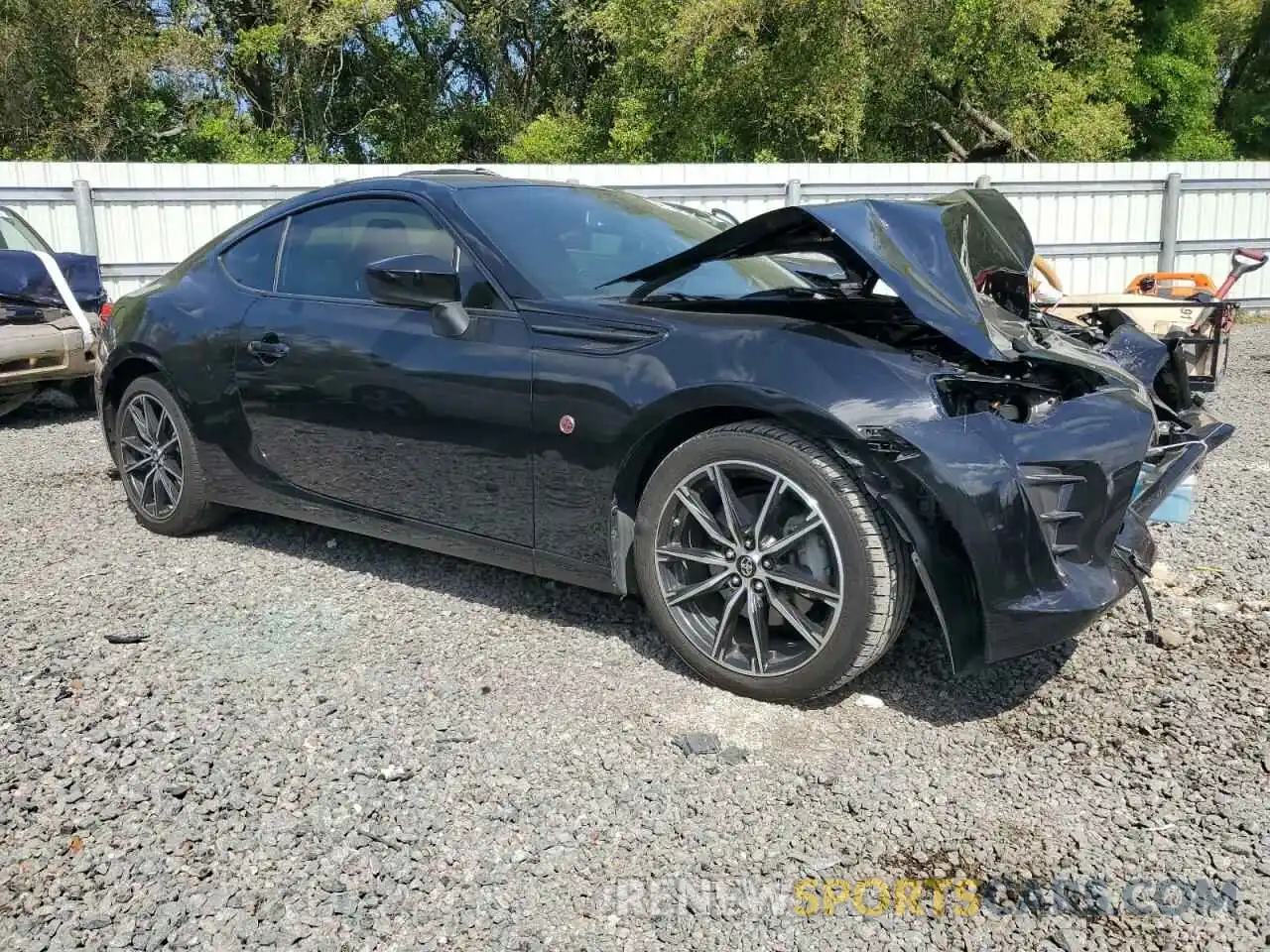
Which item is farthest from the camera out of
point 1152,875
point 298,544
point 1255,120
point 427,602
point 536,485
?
point 1255,120

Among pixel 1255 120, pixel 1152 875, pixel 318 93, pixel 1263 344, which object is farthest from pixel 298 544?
pixel 1255 120

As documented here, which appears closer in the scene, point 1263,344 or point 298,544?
point 298,544

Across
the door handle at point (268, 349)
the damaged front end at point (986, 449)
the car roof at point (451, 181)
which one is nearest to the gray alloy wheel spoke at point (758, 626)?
the damaged front end at point (986, 449)

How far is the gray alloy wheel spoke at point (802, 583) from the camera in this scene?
286 cm

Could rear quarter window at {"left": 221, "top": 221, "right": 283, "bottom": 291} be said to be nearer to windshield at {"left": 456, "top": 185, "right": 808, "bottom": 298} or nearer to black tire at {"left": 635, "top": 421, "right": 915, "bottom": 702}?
windshield at {"left": 456, "top": 185, "right": 808, "bottom": 298}

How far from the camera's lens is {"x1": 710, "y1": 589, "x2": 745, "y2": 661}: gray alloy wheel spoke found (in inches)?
120

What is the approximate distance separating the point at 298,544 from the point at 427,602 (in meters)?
1.06

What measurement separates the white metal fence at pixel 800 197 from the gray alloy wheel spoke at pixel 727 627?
32.3 ft

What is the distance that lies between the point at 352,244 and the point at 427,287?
692mm

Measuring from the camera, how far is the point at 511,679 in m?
3.26

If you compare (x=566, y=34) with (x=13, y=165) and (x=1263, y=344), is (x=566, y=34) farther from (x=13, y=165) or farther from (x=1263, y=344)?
(x=1263, y=344)

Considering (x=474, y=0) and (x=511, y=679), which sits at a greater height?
(x=474, y=0)

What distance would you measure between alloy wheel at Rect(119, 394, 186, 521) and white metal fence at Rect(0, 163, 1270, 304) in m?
7.31

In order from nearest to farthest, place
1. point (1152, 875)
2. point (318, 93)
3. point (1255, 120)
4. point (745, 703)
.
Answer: point (1152, 875)
point (745, 703)
point (318, 93)
point (1255, 120)
